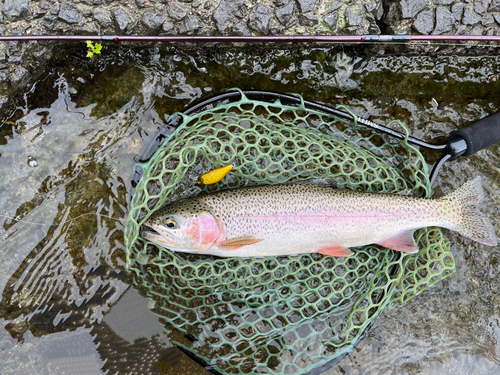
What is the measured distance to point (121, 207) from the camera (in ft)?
9.78

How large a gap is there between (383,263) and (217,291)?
1.34 m

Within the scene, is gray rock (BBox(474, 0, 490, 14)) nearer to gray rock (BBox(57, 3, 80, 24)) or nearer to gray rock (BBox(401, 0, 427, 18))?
gray rock (BBox(401, 0, 427, 18))

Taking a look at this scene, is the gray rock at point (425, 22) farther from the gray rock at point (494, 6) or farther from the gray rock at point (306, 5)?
the gray rock at point (306, 5)

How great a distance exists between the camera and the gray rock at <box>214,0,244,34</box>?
2814mm

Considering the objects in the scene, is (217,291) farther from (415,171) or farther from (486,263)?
(486,263)

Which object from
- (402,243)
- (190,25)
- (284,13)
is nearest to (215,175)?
(190,25)

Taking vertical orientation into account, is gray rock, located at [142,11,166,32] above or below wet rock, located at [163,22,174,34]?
above

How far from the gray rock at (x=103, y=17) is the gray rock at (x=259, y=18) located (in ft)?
3.50

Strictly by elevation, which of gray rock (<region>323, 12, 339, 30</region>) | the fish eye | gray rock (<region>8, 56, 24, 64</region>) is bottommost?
the fish eye

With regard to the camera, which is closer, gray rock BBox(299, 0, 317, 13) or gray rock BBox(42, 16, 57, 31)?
gray rock BBox(42, 16, 57, 31)

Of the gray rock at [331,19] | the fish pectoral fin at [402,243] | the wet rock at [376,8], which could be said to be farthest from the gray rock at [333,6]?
the fish pectoral fin at [402,243]

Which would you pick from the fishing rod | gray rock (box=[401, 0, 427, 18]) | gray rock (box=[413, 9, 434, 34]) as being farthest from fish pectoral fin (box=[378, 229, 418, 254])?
gray rock (box=[401, 0, 427, 18])

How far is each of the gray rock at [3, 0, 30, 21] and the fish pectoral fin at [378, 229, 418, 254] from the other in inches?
125

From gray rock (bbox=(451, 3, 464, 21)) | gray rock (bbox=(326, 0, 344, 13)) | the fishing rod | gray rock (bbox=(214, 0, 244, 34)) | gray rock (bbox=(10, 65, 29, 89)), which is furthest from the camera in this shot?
gray rock (bbox=(451, 3, 464, 21))
